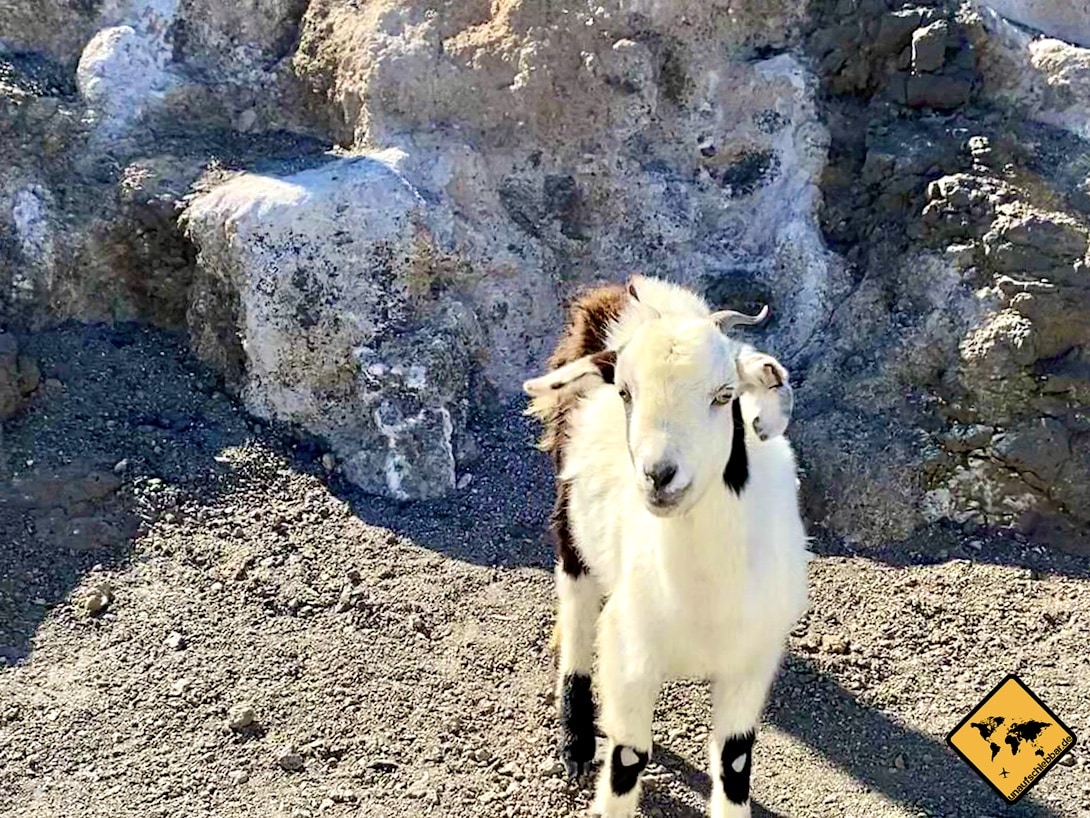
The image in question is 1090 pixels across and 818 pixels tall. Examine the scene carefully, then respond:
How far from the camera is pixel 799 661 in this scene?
548 cm

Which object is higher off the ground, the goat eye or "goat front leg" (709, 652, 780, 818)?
the goat eye

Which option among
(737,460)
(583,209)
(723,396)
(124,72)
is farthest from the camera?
(124,72)

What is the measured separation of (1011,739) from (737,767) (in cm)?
125

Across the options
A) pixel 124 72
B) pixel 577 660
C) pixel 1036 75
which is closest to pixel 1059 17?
pixel 1036 75

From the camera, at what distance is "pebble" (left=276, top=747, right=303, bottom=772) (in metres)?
4.95

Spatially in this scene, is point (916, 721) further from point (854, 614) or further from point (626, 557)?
point (626, 557)

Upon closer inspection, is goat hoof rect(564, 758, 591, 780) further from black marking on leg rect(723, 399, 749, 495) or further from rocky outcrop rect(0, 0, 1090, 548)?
rocky outcrop rect(0, 0, 1090, 548)

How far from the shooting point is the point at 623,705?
4.37 m

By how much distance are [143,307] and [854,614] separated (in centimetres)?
490

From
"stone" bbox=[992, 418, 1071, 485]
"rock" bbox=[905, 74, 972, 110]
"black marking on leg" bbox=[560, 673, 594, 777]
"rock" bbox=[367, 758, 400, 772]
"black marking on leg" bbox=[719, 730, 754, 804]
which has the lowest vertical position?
"rock" bbox=[367, 758, 400, 772]

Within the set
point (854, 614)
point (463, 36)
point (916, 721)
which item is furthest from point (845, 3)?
point (916, 721)

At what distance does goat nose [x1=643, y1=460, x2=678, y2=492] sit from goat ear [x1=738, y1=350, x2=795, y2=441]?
0.48 meters

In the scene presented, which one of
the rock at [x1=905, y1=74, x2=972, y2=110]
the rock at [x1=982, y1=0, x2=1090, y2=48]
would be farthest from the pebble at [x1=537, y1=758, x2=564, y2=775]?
the rock at [x1=982, y1=0, x2=1090, y2=48]

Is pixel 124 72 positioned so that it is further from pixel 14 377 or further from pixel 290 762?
pixel 290 762
